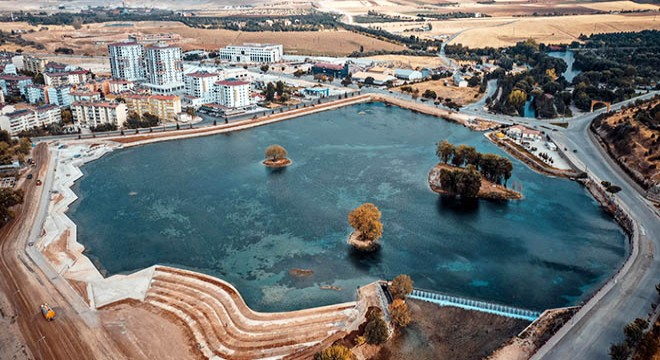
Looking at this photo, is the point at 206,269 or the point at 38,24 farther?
the point at 38,24

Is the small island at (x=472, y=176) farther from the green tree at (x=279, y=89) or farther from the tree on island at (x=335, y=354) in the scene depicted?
the green tree at (x=279, y=89)

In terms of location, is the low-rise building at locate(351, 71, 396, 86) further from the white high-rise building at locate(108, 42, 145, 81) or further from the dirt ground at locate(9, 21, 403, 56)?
the white high-rise building at locate(108, 42, 145, 81)

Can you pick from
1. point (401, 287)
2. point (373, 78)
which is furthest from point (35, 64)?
point (401, 287)

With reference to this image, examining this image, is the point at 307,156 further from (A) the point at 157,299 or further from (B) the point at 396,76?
(B) the point at 396,76

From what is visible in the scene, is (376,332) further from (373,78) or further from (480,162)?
(373,78)

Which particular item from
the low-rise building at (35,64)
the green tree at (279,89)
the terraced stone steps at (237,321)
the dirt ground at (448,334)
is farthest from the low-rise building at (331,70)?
the dirt ground at (448,334)

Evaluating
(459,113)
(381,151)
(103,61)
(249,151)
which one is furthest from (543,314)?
(103,61)

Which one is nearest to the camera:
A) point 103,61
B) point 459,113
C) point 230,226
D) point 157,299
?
point 157,299
